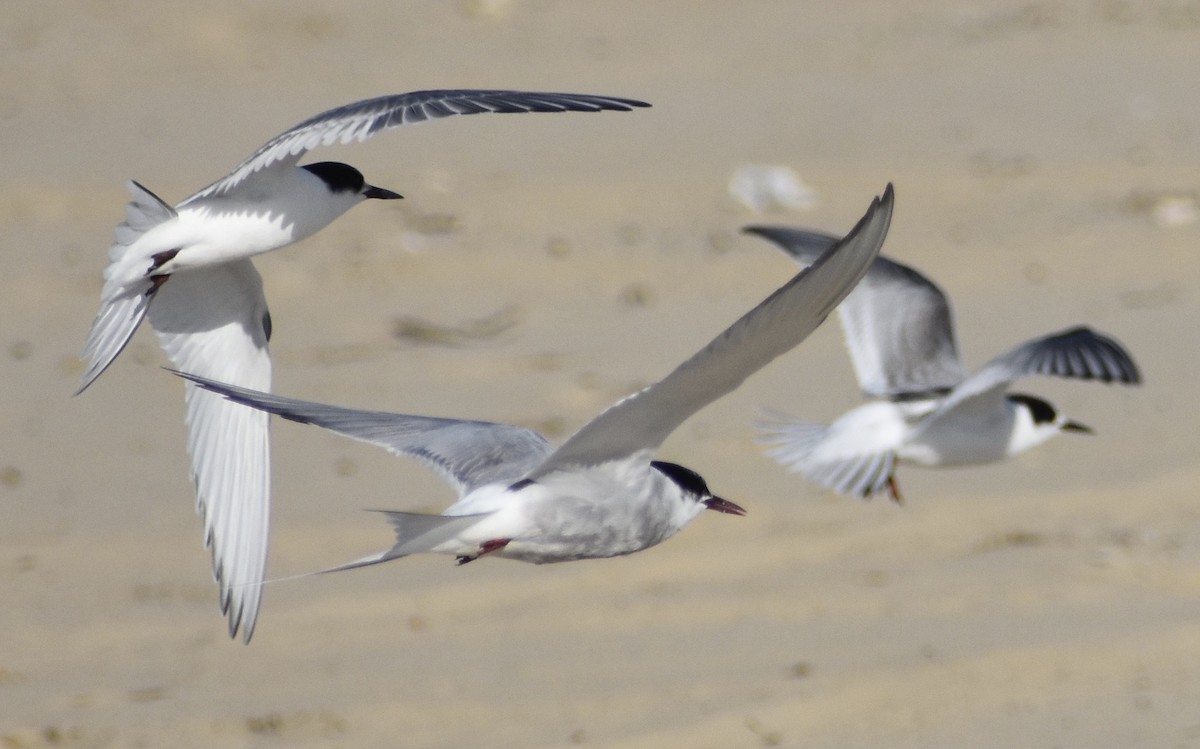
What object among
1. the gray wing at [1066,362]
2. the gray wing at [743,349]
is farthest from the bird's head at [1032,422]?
the gray wing at [743,349]

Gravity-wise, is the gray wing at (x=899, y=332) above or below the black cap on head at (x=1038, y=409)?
above

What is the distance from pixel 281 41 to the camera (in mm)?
10344

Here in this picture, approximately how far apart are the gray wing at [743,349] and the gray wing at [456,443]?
0.91 ft

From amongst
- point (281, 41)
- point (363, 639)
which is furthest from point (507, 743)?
point (281, 41)

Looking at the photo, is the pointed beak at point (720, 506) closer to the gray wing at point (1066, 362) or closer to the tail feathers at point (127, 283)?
the tail feathers at point (127, 283)

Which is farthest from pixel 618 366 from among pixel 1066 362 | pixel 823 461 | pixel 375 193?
pixel 375 193

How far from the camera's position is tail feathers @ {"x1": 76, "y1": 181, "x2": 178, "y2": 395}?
13.5 feet

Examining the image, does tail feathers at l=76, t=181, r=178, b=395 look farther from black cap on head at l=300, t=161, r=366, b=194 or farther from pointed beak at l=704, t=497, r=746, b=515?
pointed beak at l=704, t=497, r=746, b=515

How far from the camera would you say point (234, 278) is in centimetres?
459

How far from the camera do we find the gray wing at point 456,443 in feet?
12.5

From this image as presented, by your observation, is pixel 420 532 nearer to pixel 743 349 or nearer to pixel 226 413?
pixel 743 349

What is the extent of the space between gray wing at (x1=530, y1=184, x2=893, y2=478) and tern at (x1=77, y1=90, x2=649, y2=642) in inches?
25.8

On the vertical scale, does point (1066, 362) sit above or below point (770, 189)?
below

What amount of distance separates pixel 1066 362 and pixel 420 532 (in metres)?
2.43
